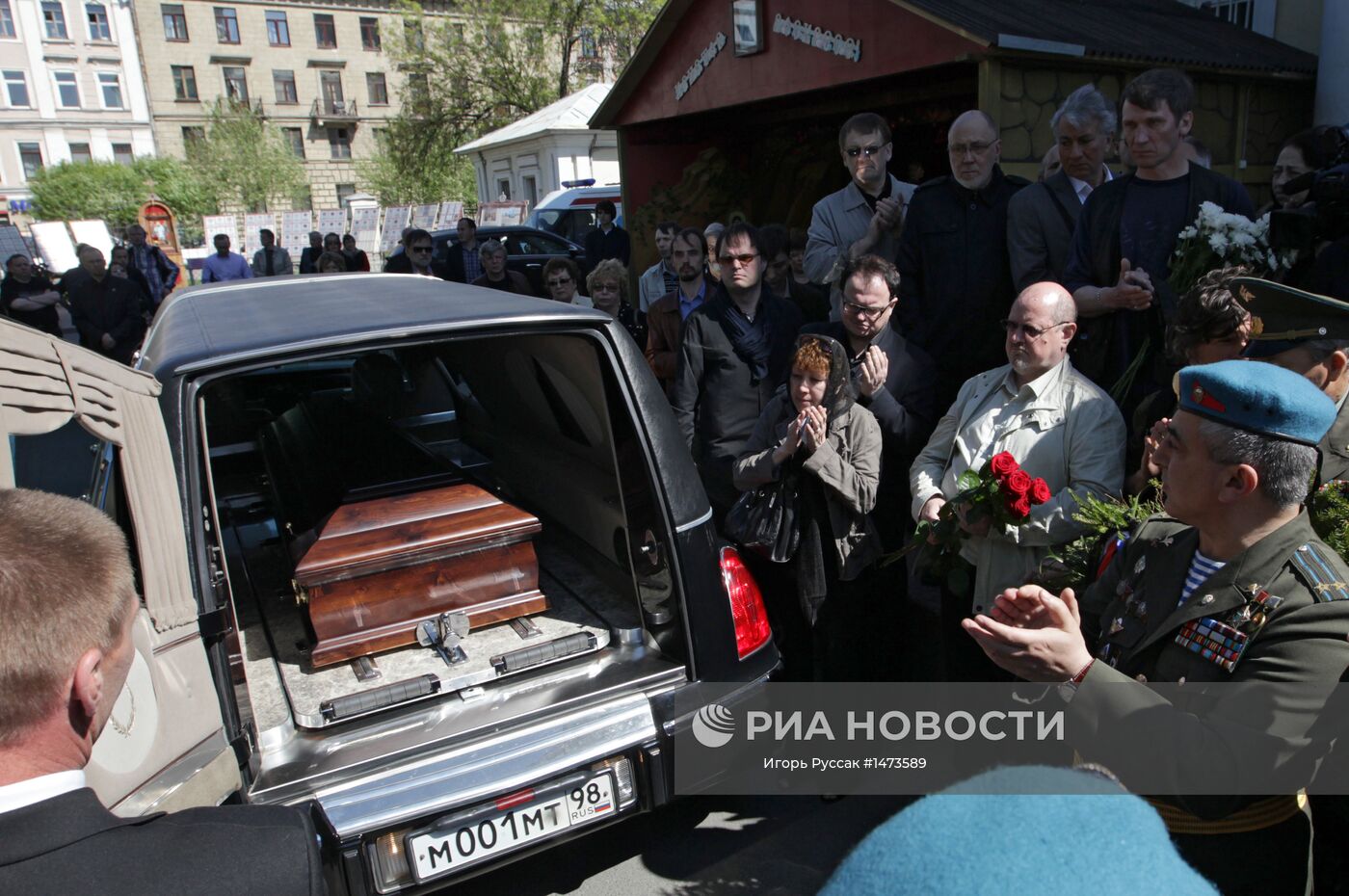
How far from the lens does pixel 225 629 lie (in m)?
2.18

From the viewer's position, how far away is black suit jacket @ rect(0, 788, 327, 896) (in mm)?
1015

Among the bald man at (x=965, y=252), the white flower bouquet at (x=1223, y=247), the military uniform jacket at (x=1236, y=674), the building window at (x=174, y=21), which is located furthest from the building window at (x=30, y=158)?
the military uniform jacket at (x=1236, y=674)

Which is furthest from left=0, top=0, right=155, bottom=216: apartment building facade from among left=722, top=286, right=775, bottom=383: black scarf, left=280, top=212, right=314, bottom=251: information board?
left=722, top=286, right=775, bottom=383: black scarf

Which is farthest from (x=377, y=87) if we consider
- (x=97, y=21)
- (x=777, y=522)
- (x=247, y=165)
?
(x=777, y=522)

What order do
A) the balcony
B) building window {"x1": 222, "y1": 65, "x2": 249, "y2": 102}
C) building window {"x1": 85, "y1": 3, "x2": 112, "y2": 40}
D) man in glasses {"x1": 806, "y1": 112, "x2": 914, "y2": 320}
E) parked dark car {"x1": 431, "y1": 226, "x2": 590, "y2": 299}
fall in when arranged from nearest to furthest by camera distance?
man in glasses {"x1": 806, "y1": 112, "x2": 914, "y2": 320}, parked dark car {"x1": 431, "y1": 226, "x2": 590, "y2": 299}, building window {"x1": 85, "y1": 3, "x2": 112, "y2": 40}, building window {"x1": 222, "y1": 65, "x2": 249, "y2": 102}, the balcony

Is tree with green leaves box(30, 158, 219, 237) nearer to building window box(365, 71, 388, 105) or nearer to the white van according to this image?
building window box(365, 71, 388, 105)

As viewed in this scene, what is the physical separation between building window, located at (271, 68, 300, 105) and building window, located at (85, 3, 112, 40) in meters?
8.10

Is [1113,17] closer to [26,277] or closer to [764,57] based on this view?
[764,57]

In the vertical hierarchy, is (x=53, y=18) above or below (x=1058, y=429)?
above

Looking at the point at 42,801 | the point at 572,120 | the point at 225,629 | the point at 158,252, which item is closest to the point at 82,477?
the point at 225,629

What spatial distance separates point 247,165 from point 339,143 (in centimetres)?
1100

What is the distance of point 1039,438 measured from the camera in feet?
9.30

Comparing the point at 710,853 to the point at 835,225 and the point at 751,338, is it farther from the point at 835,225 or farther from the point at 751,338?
the point at 835,225

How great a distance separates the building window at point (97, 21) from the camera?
45906mm
